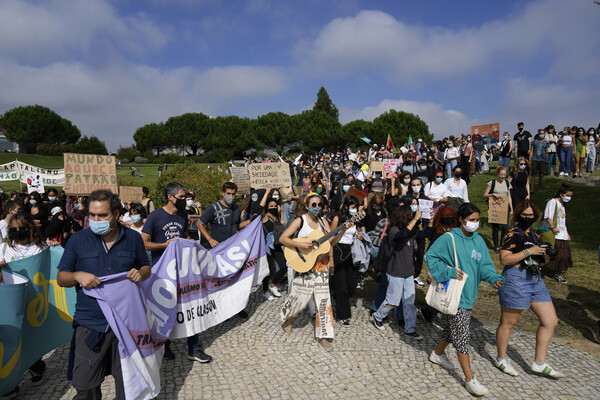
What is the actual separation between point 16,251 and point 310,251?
3903 mm

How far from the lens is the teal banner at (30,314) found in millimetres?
3898

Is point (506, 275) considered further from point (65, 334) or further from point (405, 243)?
point (65, 334)

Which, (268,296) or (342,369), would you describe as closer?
(342,369)

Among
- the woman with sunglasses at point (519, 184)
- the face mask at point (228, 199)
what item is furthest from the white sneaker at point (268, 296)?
the woman with sunglasses at point (519, 184)

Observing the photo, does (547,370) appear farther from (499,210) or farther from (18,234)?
(18,234)

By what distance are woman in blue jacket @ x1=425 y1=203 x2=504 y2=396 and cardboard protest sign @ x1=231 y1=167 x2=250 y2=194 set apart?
6.18 meters

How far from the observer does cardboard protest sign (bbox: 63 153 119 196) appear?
360 inches

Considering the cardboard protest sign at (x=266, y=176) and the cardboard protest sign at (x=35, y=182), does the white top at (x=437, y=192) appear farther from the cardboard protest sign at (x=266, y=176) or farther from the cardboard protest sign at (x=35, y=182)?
the cardboard protest sign at (x=35, y=182)

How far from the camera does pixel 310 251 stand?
17.5 feet

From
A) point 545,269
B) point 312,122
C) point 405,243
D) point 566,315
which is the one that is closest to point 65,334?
point 405,243

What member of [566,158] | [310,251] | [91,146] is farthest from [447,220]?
[91,146]

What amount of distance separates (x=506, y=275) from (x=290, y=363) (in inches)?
115

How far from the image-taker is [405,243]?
5734mm

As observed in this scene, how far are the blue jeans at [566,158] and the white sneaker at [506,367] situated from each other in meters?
13.9
